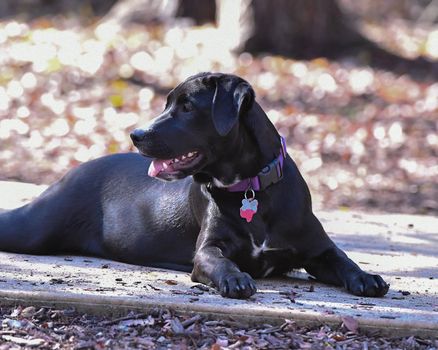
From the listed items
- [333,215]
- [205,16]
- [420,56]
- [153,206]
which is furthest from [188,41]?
[153,206]

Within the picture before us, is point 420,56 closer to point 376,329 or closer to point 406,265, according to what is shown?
point 406,265

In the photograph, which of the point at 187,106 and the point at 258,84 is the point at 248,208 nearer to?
the point at 187,106

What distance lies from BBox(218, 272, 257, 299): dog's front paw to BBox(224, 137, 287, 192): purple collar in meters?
0.66

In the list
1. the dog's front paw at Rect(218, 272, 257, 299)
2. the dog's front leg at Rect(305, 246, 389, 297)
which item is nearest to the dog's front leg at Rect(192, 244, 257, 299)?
the dog's front paw at Rect(218, 272, 257, 299)

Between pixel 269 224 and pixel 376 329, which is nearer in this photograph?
pixel 376 329

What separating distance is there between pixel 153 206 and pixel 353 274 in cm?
144

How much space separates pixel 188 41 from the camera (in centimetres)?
1560

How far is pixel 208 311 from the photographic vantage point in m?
4.87

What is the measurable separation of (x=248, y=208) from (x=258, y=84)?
28.0 ft

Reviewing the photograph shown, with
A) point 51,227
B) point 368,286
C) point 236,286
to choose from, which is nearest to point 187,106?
point 236,286

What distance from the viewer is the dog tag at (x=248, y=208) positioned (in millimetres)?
5719

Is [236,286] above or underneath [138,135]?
underneath

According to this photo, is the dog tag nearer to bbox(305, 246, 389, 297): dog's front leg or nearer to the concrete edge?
bbox(305, 246, 389, 297): dog's front leg

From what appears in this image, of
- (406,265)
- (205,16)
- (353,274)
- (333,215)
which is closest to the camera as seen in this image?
(353,274)
